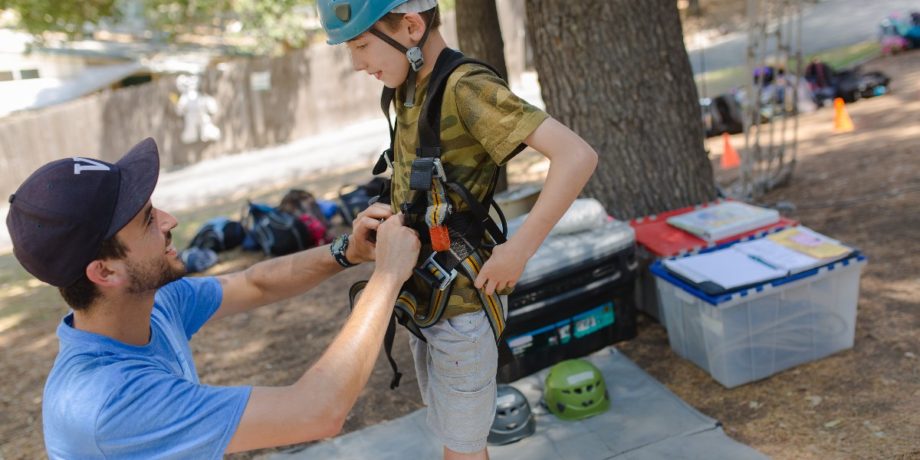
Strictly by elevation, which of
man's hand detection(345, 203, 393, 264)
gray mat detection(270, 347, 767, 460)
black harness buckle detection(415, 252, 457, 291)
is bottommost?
gray mat detection(270, 347, 767, 460)

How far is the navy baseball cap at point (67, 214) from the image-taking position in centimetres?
182

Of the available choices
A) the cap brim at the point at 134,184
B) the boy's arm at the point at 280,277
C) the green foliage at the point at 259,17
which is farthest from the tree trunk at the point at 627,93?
the green foliage at the point at 259,17

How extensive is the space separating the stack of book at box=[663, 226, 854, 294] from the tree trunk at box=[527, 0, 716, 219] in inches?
42.1

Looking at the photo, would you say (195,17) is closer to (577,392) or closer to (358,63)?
(577,392)

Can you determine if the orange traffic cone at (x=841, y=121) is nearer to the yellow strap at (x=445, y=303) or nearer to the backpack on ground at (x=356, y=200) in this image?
the backpack on ground at (x=356, y=200)

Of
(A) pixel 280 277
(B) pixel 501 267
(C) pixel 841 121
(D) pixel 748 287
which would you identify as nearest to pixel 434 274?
(B) pixel 501 267

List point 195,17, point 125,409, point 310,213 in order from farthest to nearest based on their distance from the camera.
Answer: point 195,17 < point 310,213 < point 125,409

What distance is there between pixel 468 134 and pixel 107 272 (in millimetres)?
1102

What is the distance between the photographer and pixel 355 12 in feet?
7.28

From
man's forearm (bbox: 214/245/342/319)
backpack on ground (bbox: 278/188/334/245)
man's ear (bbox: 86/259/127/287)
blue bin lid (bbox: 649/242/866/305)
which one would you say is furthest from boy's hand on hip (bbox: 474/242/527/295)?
backpack on ground (bbox: 278/188/334/245)

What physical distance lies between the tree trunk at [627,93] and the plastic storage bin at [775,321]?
125 centimetres

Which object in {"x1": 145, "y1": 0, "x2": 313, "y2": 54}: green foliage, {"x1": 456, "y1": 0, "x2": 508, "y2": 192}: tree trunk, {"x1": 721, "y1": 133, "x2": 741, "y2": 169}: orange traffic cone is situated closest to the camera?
{"x1": 456, "y1": 0, "x2": 508, "y2": 192}: tree trunk

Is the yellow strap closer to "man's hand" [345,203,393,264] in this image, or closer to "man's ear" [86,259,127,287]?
"man's hand" [345,203,393,264]

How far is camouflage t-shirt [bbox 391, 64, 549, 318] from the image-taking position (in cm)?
221
